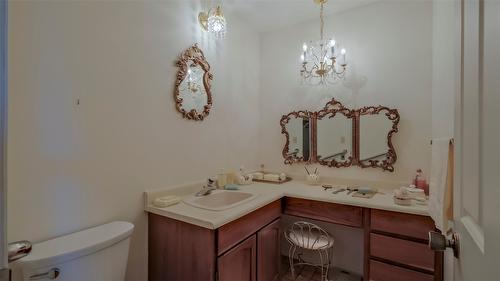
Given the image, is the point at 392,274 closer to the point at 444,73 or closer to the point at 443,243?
the point at 443,243

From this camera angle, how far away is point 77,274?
1042mm

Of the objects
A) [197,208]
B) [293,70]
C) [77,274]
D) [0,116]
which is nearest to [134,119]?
[197,208]

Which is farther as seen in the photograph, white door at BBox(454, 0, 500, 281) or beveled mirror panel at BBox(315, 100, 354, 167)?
beveled mirror panel at BBox(315, 100, 354, 167)

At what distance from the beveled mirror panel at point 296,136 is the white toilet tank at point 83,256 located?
5.77 feet

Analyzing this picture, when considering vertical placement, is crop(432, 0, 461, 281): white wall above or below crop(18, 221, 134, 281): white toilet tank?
above

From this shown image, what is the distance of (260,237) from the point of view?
1.74 meters

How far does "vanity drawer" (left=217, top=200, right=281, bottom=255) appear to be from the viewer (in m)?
1.38

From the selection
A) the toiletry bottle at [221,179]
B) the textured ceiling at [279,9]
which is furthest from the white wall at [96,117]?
the textured ceiling at [279,9]

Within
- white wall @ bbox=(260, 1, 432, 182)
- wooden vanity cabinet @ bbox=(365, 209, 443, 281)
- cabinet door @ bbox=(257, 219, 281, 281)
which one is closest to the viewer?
wooden vanity cabinet @ bbox=(365, 209, 443, 281)

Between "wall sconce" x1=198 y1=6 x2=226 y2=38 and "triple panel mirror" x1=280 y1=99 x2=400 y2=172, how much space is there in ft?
3.82

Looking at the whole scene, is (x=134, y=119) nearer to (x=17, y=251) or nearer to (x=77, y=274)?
(x=77, y=274)

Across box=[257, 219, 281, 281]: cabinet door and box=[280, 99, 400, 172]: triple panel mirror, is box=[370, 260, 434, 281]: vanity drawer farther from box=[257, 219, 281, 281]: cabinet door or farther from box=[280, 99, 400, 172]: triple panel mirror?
box=[280, 99, 400, 172]: triple panel mirror

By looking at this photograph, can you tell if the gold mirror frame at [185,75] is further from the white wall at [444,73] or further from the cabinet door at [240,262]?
the white wall at [444,73]

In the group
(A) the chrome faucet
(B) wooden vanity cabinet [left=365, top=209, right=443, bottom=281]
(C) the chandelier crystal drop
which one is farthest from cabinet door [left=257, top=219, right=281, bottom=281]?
(C) the chandelier crystal drop
